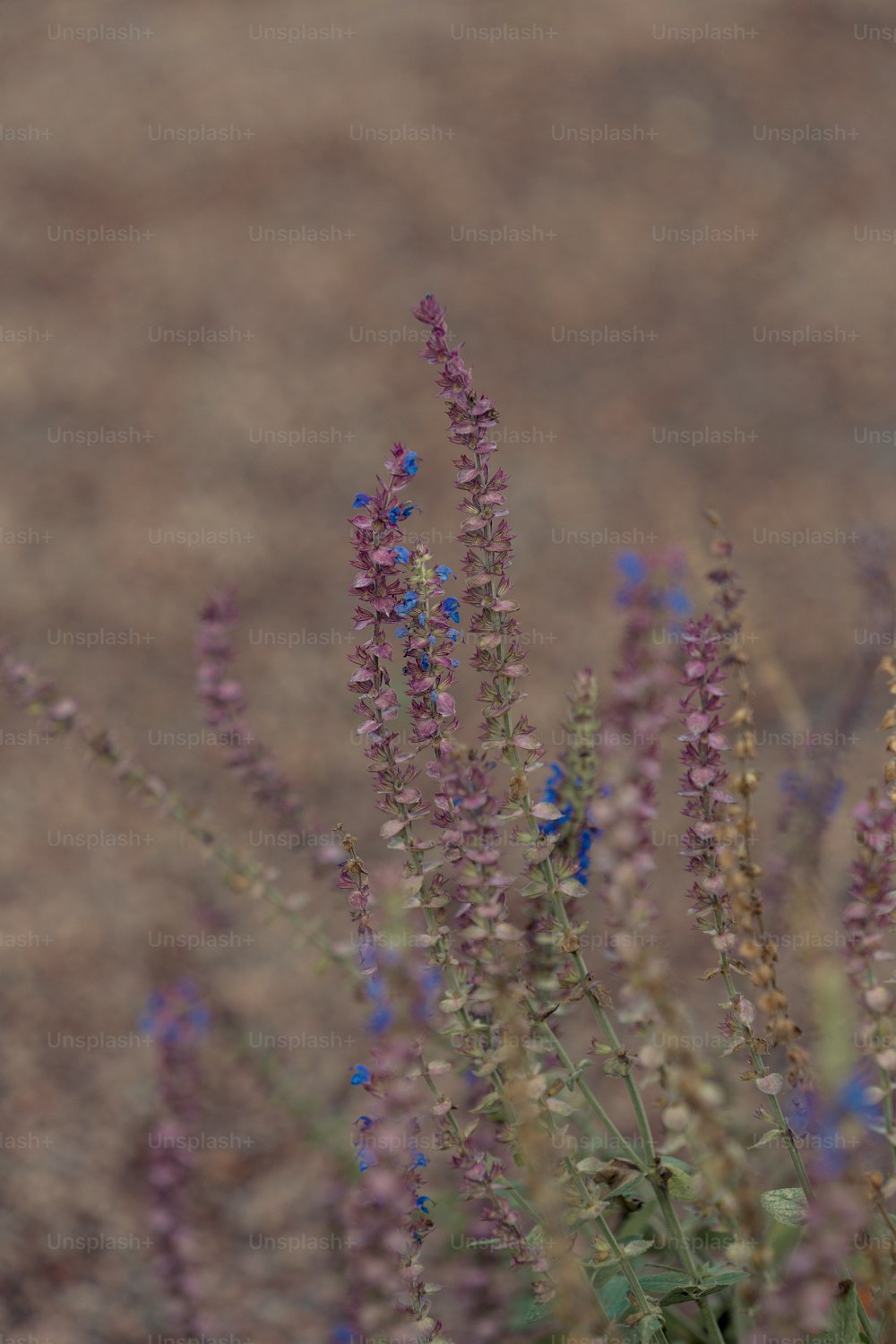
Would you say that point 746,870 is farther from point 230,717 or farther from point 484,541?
point 230,717

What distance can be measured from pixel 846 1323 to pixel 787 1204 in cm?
29

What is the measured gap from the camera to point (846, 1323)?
2.48 m

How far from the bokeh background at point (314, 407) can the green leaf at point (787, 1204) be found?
163 centimetres

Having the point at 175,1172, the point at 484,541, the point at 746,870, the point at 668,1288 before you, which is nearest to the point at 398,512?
the point at 484,541

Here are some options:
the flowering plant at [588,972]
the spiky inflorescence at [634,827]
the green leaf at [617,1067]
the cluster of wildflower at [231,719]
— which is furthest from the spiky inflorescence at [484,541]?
the cluster of wildflower at [231,719]

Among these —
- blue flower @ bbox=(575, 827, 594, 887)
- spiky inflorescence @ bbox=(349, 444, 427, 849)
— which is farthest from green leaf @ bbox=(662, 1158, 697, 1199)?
spiky inflorescence @ bbox=(349, 444, 427, 849)

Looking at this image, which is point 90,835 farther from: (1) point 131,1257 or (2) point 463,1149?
(2) point 463,1149

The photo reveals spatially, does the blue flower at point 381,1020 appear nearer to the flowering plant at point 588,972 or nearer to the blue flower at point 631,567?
the flowering plant at point 588,972

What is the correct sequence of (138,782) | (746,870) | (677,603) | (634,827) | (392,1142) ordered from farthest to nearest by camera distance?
(138,782) → (677,603) → (746,870) → (392,1142) → (634,827)

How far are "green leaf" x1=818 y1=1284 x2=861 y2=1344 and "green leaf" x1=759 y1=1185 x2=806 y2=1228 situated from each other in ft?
0.58

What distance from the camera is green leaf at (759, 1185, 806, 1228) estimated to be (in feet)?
7.84

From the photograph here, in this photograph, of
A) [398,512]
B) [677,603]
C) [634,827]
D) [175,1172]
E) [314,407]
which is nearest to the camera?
[634,827]

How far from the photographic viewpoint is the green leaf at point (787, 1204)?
2.39 m

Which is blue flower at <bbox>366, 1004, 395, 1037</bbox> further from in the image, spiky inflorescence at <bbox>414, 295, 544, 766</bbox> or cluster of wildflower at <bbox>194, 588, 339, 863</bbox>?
cluster of wildflower at <bbox>194, 588, 339, 863</bbox>
